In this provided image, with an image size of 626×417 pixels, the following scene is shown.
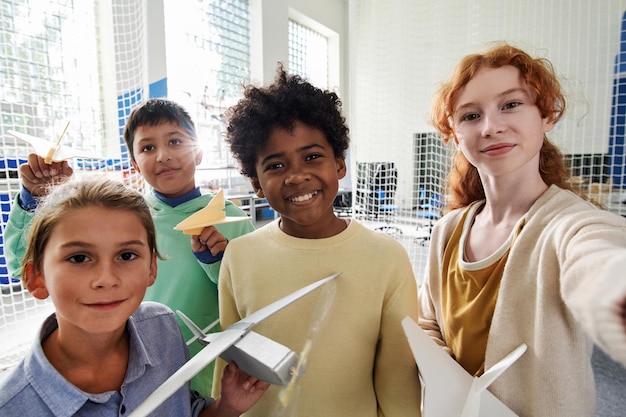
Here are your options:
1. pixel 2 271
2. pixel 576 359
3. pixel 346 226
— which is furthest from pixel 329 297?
pixel 2 271

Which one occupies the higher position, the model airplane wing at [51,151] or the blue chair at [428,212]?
the model airplane wing at [51,151]

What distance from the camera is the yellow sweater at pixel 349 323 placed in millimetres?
750

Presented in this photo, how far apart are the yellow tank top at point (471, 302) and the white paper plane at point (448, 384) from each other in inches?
5.0

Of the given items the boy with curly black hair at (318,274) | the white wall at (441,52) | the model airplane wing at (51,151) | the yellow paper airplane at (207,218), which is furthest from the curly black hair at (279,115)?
the white wall at (441,52)

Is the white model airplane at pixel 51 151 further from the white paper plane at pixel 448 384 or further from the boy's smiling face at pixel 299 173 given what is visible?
the white paper plane at pixel 448 384

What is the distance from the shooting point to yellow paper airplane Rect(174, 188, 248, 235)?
2.61 ft

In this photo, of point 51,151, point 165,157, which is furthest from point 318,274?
point 51,151

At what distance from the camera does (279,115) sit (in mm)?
808

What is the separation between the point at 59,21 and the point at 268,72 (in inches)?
132

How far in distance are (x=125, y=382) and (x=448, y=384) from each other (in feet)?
2.03

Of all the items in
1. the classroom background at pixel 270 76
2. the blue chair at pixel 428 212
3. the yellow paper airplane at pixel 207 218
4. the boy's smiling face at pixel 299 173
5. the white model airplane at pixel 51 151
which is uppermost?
the classroom background at pixel 270 76

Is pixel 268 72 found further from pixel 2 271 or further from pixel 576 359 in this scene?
pixel 576 359

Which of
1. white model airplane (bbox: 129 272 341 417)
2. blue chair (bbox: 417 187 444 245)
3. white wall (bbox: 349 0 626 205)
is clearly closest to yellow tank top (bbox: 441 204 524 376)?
white model airplane (bbox: 129 272 341 417)

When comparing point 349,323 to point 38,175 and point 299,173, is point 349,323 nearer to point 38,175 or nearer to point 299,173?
point 299,173
